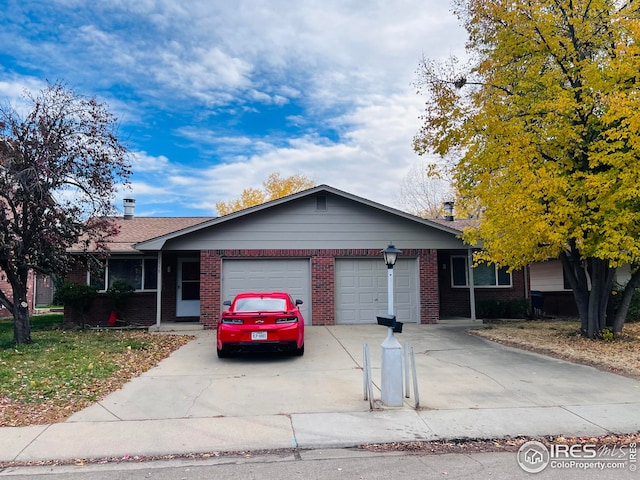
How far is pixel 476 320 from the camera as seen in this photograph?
15945mm

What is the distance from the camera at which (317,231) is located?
15391mm

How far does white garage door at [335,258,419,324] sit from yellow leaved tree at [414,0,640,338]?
3.43 metres

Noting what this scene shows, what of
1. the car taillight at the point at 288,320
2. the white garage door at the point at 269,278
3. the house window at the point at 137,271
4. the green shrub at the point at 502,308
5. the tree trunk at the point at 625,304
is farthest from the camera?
the green shrub at the point at 502,308

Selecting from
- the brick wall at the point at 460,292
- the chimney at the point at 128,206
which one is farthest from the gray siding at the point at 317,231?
the chimney at the point at 128,206

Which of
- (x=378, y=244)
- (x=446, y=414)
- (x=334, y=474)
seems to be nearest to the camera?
(x=334, y=474)

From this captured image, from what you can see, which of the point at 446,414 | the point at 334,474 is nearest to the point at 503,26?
the point at 446,414

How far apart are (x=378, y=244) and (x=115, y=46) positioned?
9743 mm

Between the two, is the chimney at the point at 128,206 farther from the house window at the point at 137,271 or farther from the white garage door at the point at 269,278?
the white garage door at the point at 269,278

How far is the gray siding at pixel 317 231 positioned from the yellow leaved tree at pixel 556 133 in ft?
9.43

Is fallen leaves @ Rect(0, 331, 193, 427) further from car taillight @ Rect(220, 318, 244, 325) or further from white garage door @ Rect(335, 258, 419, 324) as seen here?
white garage door @ Rect(335, 258, 419, 324)

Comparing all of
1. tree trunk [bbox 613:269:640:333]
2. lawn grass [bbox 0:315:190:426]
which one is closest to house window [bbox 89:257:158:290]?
lawn grass [bbox 0:315:190:426]

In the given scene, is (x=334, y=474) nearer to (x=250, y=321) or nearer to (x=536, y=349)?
(x=250, y=321)

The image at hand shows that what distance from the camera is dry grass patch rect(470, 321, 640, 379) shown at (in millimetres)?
9375

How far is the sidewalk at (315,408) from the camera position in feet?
17.4
